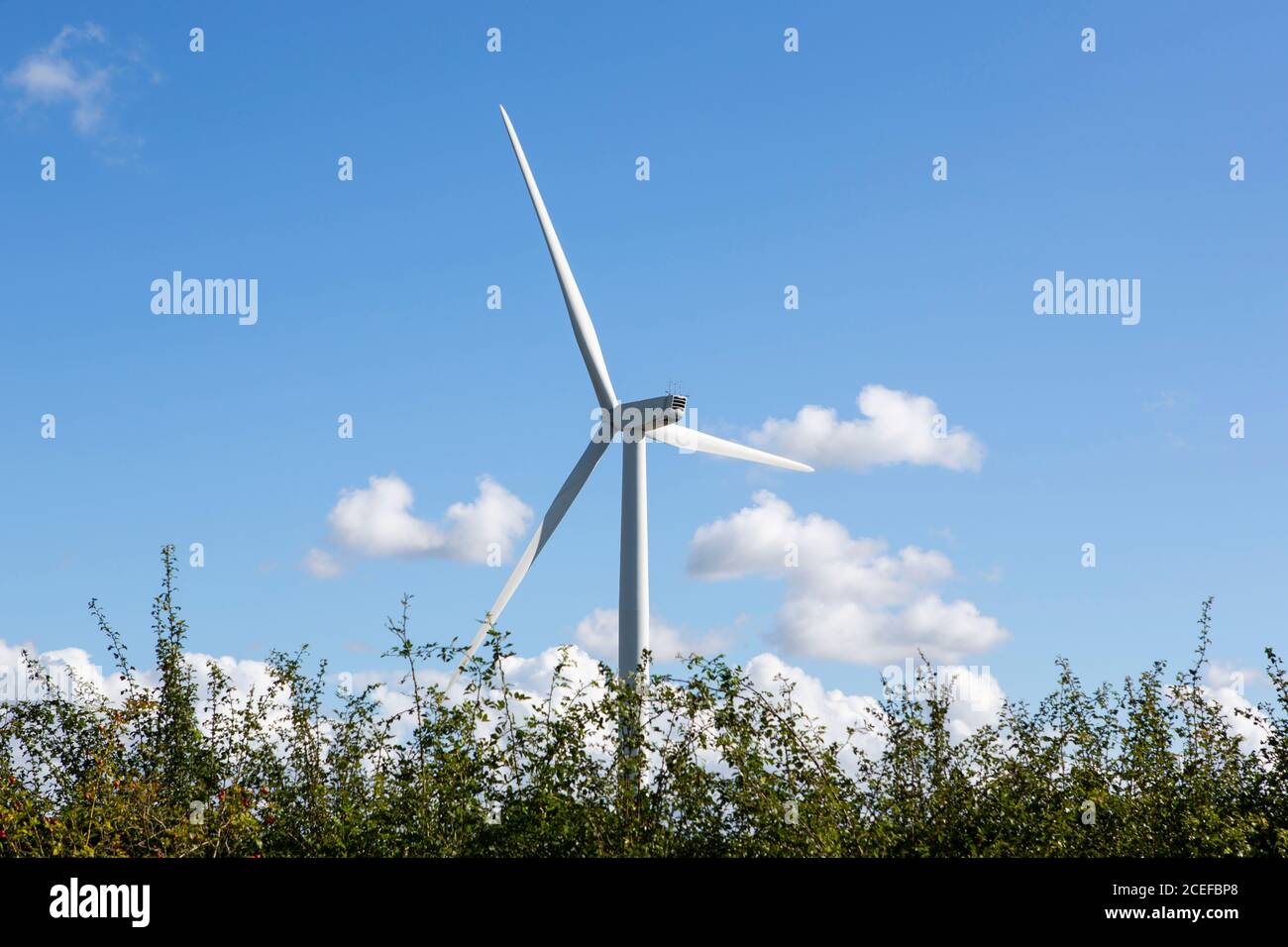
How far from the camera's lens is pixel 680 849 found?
11.5 meters

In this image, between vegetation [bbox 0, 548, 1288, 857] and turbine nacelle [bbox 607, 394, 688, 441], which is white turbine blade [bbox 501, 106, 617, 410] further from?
vegetation [bbox 0, 548, 1288, 857]

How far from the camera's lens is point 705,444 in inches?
1201

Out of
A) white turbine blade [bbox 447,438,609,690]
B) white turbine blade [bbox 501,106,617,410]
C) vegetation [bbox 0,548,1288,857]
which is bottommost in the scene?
vegetation [bbox 0,548,1288,857]

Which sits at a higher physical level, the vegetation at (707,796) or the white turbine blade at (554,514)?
the white turbine blade at (554,514)

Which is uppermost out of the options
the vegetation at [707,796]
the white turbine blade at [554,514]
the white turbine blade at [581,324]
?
the white turbine blade at [581,324]

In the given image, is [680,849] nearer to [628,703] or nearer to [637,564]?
[628,703]

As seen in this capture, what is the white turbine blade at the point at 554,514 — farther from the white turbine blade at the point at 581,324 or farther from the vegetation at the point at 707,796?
the vegetation at the point at 707,796

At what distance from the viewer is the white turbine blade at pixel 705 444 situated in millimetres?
29391

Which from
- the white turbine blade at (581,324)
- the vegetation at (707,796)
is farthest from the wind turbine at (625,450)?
the vegetation at (707,796)

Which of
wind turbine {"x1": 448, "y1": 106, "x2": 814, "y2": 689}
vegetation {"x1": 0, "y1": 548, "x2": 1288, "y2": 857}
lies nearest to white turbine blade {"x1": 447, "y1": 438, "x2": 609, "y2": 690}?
wind turbine {"x1": 448, "y1": 106, "x2": 814, "y2": 689}

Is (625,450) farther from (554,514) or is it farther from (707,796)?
(707,796)

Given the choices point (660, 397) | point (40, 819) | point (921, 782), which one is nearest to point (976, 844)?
point (921, 782)

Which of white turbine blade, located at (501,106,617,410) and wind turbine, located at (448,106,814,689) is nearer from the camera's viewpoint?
wind turbine, located at (448,106,814,689)

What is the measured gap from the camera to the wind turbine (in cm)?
2700
